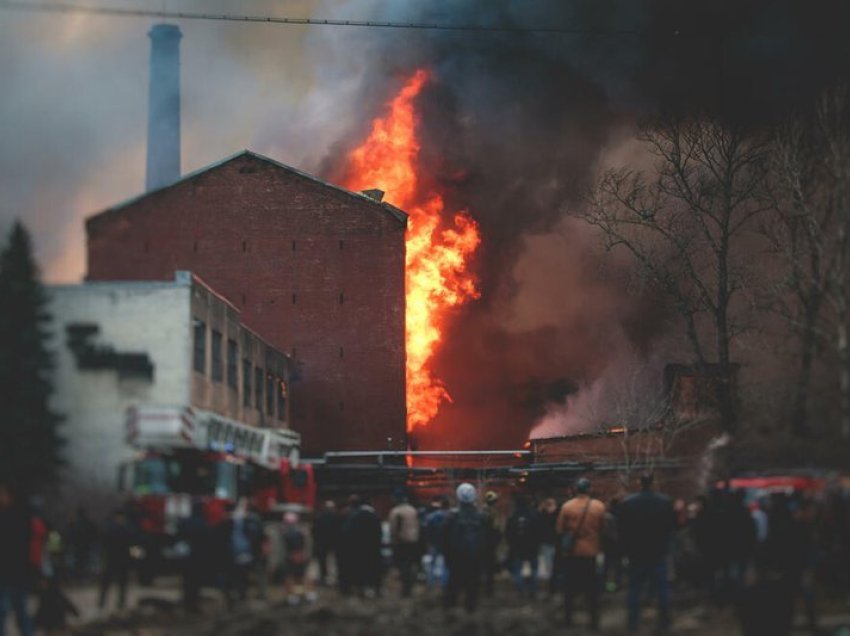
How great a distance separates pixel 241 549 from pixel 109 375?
10.7m

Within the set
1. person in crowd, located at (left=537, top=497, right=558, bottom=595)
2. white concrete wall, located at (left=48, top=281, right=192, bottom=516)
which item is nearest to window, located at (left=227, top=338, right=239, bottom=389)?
white concrete wall, located at (left=48, top=281, right=192, bottom=516)

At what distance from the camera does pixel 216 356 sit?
35062 millimetres

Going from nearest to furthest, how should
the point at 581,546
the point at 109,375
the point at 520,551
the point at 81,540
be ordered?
the point at 581,546 → the point at 520,551 → the point at 81,540 → the point at 109,375

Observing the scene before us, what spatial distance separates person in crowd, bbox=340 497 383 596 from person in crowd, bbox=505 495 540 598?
9.34 ft

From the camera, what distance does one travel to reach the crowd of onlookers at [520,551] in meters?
14.4

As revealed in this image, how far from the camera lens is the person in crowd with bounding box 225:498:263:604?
18594 millimetres

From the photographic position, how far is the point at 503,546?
1276 inches

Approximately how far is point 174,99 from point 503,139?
56.2ft

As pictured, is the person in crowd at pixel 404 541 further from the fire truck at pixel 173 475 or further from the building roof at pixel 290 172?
the building roof at pixel 290 172

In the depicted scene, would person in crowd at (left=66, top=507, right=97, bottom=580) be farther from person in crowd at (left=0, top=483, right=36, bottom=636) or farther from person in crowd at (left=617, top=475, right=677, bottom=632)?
person in crowd at (left=617, top=475, right=677, bottom=632)

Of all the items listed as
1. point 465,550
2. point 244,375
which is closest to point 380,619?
point 465,550

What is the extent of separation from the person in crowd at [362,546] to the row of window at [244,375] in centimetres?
1316

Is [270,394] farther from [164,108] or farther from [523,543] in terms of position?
[523,543]

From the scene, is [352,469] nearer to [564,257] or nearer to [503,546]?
[503,546]
